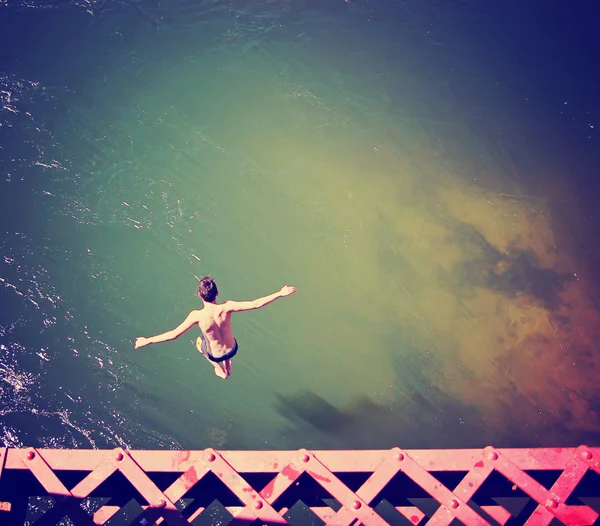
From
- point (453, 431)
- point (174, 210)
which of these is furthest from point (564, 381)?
point (174, 210)

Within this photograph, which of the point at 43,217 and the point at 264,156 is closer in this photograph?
the point at 43,217

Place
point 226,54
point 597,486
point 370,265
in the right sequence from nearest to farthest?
1. point 597,486
2. point 370,265
3. point 226,54

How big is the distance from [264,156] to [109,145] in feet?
10.5

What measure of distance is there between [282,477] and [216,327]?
2.25m

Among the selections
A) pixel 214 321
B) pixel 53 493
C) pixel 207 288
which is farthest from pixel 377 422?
pixel 53 493

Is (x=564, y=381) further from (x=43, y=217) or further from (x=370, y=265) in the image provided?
(x=43, y=217)

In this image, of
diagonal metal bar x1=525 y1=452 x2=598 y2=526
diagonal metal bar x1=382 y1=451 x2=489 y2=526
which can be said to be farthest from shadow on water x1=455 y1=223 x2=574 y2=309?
diagonal metal bar x1=382 y1=451 x2=489 y2=526

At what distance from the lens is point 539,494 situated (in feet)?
14.5

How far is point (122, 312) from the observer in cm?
841

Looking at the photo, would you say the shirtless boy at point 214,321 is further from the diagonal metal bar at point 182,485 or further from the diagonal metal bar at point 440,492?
the diagonal metal bar at point 440,492

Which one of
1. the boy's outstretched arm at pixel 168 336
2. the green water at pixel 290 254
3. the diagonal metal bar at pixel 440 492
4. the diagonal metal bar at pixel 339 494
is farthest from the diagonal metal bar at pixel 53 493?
the green water at pixel 290 254

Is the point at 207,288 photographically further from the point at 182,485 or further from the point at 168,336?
the point at 182,485

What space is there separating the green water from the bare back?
188 centimetres

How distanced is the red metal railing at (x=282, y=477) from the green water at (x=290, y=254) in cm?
317
